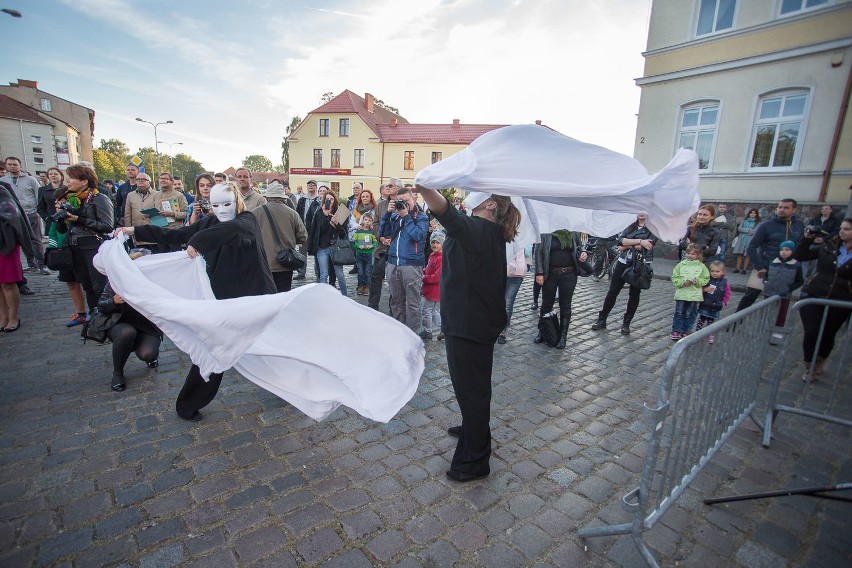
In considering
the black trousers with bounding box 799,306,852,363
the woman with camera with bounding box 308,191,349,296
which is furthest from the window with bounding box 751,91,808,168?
the woman with camera with bounding box 308,191,349,296

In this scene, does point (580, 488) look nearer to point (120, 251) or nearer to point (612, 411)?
point (612, 411)

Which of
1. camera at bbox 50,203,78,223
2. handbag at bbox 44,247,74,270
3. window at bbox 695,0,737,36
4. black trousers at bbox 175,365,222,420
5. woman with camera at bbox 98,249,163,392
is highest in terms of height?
window at bbox 695,0,737,36

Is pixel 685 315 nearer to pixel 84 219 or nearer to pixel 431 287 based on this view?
pixel 431 287

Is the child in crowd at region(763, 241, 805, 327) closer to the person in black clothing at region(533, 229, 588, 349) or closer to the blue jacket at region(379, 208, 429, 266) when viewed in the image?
the person in black clothing at region(533, 229, 588, 349)

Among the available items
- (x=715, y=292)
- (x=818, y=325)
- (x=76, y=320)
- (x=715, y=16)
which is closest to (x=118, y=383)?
(x=76, y=320)

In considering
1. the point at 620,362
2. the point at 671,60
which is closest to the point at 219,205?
the point at 620,362

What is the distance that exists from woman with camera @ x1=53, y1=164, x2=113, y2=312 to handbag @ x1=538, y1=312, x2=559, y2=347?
6.12 m

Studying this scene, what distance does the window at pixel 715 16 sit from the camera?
1368 cm

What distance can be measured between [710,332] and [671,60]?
16.7 meters

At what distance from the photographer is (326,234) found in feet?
25.7

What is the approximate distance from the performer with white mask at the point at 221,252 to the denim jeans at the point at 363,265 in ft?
14.8

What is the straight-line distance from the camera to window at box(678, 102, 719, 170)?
14258 mm

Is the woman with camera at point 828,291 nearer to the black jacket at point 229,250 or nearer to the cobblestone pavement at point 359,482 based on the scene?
the cobblestone pavement at point 359,482

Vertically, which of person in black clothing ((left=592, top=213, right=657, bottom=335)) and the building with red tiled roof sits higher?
the building with red tiled roof
